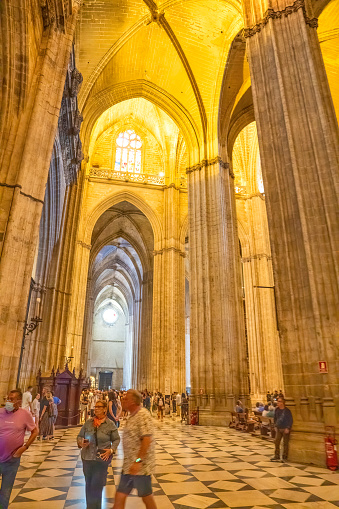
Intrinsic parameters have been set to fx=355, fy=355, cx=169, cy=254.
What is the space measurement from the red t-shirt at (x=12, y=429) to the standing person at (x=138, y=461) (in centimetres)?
101

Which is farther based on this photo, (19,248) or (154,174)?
(154,174)

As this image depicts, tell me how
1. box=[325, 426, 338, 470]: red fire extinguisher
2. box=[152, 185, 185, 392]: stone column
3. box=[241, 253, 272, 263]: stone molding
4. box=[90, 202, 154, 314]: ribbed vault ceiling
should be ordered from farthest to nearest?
1. box=[90, 202, 154, 314]: ribbed vault ceiling
2. box=[241, 253, 272, 263]: stone molding
3. box=[152, 185, 185, 392]: stone column
4. box=[325, 426, 338, 470]: red fire extinguisher

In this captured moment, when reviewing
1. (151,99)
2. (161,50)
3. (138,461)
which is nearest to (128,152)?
(151,99)

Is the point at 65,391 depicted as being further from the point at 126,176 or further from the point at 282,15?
the point at 126,176

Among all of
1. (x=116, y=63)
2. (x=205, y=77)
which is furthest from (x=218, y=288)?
(x=116, y=63)

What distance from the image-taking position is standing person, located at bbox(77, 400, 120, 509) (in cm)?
256

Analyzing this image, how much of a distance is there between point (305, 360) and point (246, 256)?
16060 mm

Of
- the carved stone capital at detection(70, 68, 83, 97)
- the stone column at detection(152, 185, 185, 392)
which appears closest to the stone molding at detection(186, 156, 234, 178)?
the carved stone capital at detection(70, 68, 83, 97)

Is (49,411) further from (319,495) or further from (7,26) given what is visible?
(7,26)

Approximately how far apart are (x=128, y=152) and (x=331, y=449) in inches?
901

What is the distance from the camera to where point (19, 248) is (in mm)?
6484

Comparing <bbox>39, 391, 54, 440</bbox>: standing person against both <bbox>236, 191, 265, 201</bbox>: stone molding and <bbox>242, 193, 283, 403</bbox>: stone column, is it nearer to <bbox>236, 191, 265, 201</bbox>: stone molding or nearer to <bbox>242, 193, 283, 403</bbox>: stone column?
<bbox>242, 193, 283, 403</bbox>: stone column

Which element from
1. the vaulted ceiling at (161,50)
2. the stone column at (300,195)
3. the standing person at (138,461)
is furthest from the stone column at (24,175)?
the vaulted ceiling at (161,50)

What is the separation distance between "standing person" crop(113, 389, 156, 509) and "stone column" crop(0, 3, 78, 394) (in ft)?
13.2
